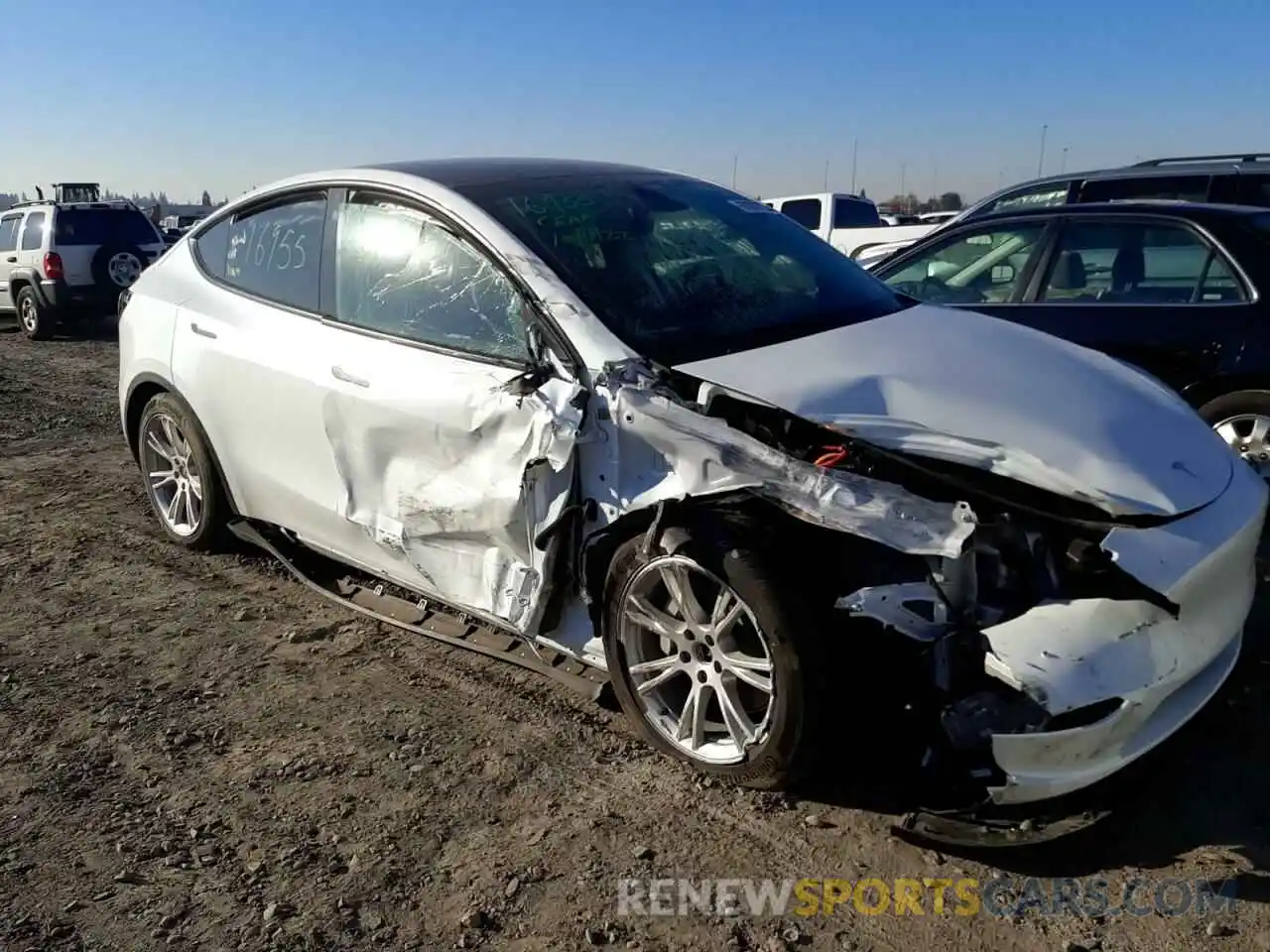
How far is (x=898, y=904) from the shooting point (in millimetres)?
2574

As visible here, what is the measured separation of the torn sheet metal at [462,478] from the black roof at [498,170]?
0.87 m

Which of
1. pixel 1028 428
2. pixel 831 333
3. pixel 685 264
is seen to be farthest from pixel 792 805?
pixel 685 264

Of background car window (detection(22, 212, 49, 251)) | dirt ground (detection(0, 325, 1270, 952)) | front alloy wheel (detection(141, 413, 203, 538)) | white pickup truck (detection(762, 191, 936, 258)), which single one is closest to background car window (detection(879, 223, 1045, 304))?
dirt ground (detection(0, 325, 1270, 952))

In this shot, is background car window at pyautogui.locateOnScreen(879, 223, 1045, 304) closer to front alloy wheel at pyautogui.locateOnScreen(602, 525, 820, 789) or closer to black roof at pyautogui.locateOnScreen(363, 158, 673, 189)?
black roof at pyautogui.locateOnScreen(363, 158, 673, 189)

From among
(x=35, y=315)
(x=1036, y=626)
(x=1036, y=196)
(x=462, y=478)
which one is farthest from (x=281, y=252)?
(x=35, y=315)

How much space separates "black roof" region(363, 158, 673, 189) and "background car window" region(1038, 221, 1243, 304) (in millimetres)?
2474

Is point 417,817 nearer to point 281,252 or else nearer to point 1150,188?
point 281,252

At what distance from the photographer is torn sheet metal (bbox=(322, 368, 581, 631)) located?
10.4 ft

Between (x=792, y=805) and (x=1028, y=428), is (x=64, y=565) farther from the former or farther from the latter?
(x=1028, y=428)

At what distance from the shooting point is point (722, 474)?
2.85 meters

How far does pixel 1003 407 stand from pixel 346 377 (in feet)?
7.21

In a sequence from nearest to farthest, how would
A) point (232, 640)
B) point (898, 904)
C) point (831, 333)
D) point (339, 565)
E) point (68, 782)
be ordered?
point (898, 904)
point (68, 782)
point (831, 333)
point (232, 640)
point (339, 565)

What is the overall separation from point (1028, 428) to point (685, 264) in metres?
1.37

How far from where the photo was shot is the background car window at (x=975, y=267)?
18.9ft
